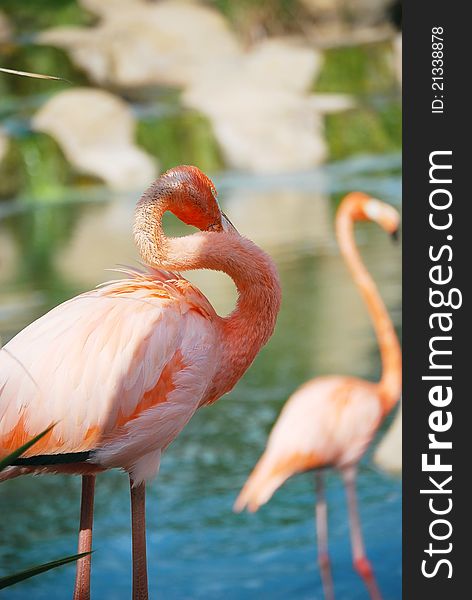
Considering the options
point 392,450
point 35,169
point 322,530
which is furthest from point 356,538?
point 35,169

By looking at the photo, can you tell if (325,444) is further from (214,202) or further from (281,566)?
(214,202)

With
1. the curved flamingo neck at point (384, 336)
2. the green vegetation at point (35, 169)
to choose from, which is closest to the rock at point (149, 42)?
the green vegetation at point (35, 169)

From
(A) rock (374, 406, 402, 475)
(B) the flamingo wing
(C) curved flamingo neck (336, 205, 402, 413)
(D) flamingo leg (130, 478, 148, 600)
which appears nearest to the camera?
(B) the flamingo wing

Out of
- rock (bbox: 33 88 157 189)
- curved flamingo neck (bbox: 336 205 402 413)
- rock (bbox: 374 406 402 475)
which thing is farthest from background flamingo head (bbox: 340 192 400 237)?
rock (bbox: 33 88 157 189)

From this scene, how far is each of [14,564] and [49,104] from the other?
3329 mm

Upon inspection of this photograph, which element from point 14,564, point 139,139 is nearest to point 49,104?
point 139,139

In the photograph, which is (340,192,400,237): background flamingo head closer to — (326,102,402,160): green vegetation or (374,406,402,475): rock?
(374,406,402,475): rock

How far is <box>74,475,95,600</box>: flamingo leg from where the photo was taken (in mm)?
1636

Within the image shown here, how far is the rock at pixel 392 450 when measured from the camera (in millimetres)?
3178

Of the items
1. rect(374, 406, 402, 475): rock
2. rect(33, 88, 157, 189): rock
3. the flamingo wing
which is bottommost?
the flamingo wing

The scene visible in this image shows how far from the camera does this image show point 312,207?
5.31 metres

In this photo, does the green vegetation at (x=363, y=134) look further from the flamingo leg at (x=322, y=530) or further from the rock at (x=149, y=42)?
the flamingo leg at (x=322, y=530)

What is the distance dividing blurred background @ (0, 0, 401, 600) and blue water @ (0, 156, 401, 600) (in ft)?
0.04

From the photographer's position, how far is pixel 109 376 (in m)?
1.54
